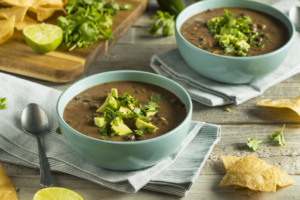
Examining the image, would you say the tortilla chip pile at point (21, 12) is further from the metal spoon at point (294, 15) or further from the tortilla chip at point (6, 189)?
the metal spoon at point (294, 15)

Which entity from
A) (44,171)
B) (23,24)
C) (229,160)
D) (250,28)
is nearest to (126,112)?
(44,171)

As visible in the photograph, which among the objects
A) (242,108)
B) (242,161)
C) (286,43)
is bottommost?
(242,108)

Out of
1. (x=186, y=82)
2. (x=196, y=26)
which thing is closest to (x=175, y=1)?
(x=196, y=26)

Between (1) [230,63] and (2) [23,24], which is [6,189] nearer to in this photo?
(1) [230,63]

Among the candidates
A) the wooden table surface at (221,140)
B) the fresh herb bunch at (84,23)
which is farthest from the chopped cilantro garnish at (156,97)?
the fresh herb bunch at (84,23)

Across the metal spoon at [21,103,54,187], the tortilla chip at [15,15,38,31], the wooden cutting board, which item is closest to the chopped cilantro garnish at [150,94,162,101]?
the metal spoon at [21,103,54,187]

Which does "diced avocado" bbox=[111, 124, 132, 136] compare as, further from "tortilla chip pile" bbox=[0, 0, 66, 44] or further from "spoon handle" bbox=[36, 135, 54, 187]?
"tortilla chip pile" bbox=[0, 0, 66, 44]

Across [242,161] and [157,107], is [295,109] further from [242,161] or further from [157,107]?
[157,107]
